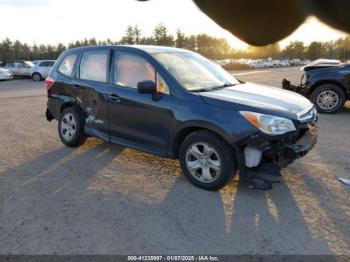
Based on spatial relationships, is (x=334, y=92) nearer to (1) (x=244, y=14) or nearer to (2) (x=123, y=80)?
(2) (x=123, y=80)

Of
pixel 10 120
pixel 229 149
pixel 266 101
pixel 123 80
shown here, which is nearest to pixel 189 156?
pixel 229 149

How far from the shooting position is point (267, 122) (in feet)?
12.0

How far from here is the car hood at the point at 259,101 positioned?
3.78m

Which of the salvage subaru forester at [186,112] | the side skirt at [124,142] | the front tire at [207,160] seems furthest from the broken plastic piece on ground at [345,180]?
the side skirt at [124,142]

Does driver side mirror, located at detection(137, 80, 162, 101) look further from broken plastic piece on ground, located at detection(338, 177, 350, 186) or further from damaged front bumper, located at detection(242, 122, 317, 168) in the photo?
broken plastic piece on ground, located at detection(338, 177, 350, 186)

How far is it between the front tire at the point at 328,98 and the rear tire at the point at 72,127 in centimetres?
586

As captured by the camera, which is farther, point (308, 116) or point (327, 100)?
point (327, 100)

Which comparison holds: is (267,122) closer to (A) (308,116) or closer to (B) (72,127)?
(A) (308,116)

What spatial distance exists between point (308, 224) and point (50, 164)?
342 centimetres

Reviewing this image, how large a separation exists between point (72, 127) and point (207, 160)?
256cm

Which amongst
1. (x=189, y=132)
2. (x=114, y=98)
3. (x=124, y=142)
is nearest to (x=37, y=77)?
(x=114, y=98)

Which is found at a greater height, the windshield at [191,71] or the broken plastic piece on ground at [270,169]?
the windshield at [191,71]

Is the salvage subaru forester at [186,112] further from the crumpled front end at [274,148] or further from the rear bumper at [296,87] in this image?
the rear bumper at [296,87]

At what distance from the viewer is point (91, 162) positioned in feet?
16.4
